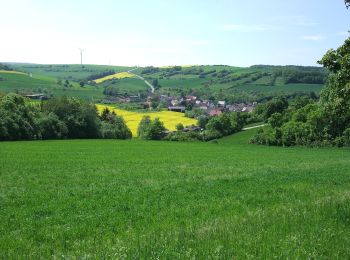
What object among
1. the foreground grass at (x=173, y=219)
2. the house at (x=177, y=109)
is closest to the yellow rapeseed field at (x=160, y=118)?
the house at (x=177, y=109)

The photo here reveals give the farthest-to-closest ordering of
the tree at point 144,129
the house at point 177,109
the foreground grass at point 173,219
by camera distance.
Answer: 1. the house at point 177,109
2. the tree at point 144,129
3. the foreground grass at point 173,219

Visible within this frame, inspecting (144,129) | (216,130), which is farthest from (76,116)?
(216,130)

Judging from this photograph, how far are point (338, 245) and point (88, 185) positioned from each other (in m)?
15.7

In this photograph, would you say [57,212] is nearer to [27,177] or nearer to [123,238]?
[123,238]

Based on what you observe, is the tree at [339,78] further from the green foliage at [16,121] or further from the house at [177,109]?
the house at [177,109]

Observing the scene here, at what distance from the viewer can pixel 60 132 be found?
289 ft

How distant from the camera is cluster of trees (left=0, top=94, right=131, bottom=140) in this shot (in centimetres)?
7731

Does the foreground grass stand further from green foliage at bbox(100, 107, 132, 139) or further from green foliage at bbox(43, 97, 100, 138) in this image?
green foliage at bbox(100, 107, 132, 139)

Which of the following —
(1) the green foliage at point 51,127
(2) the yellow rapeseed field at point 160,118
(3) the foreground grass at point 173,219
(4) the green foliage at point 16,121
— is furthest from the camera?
(2) the yellow rapeseed field at point 160,118

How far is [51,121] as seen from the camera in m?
85.7

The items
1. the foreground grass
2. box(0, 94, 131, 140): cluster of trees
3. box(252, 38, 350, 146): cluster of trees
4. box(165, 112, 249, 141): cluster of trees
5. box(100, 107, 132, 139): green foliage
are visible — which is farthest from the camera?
box(165, 112, 249, 141): cluster of trees

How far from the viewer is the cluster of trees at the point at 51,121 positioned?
254ft

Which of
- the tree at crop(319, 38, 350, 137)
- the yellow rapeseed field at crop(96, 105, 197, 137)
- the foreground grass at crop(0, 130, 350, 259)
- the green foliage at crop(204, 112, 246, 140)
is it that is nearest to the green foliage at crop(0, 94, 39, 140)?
the yellow rapeseed field at crop(96, 105, 197, 137)

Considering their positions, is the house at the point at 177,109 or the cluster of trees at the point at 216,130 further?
the house at the point at 177,109
